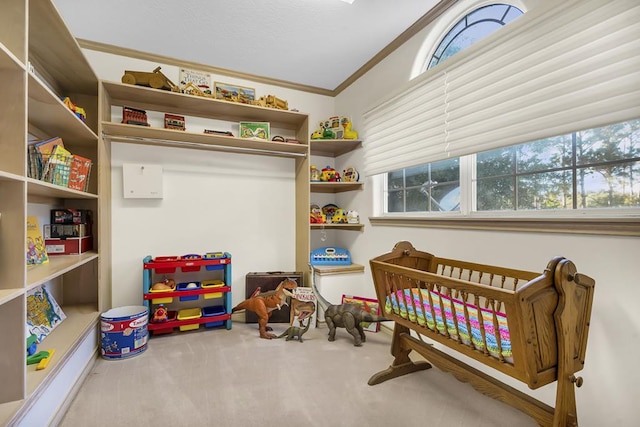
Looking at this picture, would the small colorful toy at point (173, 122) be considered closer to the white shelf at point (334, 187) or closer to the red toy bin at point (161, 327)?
the white shelf at point (334, 187)

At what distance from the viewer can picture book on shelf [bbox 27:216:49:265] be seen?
1591mm

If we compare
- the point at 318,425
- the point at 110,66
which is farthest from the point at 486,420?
the point at 110,66

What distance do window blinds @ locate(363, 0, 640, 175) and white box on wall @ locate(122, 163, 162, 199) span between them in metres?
2.09

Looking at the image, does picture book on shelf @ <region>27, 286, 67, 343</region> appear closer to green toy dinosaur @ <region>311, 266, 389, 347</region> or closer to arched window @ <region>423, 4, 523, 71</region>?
green toy dinosaur @ <region>311, 266, 389, 347</region>

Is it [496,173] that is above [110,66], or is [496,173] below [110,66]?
below

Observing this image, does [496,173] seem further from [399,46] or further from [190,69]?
[190,69]

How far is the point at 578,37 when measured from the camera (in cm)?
126

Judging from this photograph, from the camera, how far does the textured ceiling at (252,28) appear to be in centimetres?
195

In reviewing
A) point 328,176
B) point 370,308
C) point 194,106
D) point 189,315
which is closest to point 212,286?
point 189,315

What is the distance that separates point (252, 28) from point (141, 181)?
60.1 inches

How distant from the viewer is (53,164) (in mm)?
1577

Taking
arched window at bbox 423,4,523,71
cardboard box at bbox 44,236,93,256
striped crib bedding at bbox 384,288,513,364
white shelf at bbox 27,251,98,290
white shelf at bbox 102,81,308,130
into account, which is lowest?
striped crib bedding at bbox 384,288,513,364

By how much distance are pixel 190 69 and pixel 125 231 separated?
155cm

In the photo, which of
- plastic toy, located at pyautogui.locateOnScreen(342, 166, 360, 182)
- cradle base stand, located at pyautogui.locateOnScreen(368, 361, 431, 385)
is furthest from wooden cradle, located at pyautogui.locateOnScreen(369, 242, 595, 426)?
plastic toy, located at pyautogui.locateOnScreen(342, 166, 360, 182)
